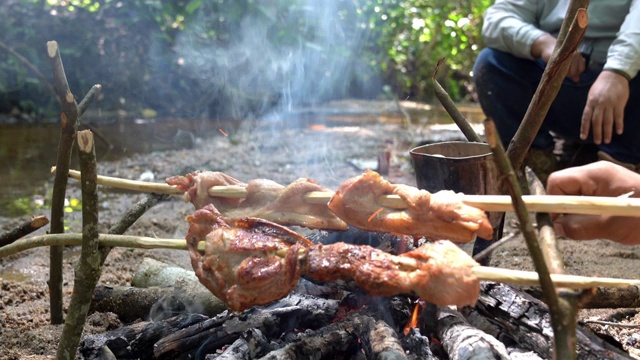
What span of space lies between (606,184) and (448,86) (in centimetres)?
1385

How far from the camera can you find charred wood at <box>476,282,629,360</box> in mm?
2416

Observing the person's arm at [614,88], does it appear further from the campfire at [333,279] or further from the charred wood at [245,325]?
the charred wood at [245,325]

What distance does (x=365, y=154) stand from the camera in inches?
340

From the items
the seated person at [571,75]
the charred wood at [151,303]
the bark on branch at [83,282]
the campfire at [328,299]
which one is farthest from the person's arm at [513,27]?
the bark on branch at [83,282]

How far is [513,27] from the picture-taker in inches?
215

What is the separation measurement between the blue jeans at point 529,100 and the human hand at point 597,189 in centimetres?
286

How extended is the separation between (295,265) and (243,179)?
480cm

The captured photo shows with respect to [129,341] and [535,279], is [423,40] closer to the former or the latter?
[129,341]

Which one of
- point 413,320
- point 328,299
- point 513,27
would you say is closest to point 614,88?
point 513,27

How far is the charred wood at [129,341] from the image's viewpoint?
266cm

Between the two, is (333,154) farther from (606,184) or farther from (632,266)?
(606,184)

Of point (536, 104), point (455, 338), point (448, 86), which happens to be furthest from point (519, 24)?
point (448, 86)

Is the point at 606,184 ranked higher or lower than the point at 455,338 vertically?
higher

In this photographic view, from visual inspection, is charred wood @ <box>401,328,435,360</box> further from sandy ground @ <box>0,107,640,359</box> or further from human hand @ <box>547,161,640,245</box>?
sandy ground @ <box>0,107,640,359</box>
